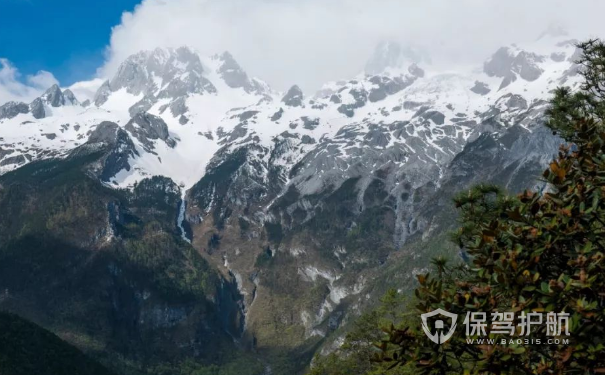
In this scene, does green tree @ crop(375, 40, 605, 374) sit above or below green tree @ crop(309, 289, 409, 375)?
below

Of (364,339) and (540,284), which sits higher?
(364,339)

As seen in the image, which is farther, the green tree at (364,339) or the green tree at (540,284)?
the green tree at (364,339)

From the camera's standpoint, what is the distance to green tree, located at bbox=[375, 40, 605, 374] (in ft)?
33.8

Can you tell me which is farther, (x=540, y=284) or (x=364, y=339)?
(x=364, y=339)

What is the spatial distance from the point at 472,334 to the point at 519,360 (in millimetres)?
978

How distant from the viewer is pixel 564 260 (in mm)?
11305

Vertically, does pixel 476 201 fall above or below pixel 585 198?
above

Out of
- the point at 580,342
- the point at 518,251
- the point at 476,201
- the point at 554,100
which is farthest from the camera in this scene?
the point at 554,100

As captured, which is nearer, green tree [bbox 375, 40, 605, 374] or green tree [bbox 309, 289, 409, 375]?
green tree [bbox 375, 40, 605, 374]

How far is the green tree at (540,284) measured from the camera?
33.8 ft

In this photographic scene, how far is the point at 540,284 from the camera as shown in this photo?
425 inches

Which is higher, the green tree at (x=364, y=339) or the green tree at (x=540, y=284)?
the green tree at (x=364, y=339)

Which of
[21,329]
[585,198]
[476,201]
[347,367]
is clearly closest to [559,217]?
[585,198]

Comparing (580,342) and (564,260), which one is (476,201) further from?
(580,342)
